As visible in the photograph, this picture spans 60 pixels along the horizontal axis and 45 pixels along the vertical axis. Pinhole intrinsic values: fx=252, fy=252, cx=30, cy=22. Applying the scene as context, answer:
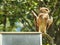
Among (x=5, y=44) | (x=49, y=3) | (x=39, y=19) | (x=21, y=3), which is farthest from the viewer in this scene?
(x=49, y=3)

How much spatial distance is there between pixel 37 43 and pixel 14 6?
3.77 metres

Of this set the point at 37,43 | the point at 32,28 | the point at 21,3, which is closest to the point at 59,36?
the point at 32,28

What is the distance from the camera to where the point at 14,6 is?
6559mm

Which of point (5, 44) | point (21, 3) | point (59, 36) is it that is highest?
point (21, 3)

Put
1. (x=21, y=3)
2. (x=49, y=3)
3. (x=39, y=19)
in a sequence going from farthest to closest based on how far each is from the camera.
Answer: (x=49, y=3) → (x=21, y=3) → (x=39, y=19)

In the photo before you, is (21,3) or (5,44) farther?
(21,3)

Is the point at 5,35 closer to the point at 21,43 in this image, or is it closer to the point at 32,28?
the point at 21,43

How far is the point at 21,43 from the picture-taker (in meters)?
2.87

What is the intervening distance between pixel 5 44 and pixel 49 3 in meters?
4.45

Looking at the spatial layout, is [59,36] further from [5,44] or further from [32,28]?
[5,44]

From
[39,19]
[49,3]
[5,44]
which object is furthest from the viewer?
[49,3]

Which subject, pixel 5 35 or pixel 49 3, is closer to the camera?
pixel 5 35

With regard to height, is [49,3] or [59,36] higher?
[49,3]

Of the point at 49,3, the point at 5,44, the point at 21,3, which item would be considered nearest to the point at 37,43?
the point at 5,44
